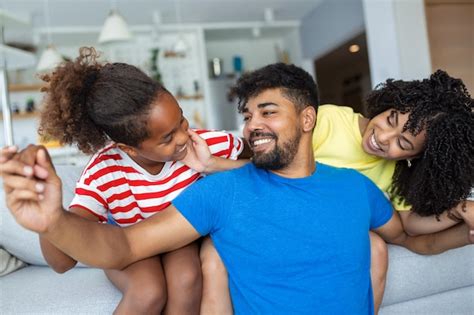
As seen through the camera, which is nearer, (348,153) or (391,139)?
(391,139)

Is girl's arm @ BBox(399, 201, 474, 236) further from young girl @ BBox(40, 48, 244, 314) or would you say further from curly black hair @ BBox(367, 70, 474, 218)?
young girl @ BBox(40, 48, 244, 314)

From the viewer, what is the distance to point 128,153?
1280 mm

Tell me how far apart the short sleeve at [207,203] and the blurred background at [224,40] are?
8.68 feet

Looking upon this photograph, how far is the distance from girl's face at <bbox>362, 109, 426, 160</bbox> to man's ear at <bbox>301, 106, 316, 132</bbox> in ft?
0.89

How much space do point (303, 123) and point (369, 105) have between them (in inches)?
18.7

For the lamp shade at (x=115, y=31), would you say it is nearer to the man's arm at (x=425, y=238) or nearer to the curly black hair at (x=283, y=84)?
the curly black hair at (x=283, y=84)

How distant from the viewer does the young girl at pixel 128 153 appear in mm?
1146

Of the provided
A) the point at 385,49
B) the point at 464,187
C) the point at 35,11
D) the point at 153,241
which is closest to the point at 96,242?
the point at 153,241

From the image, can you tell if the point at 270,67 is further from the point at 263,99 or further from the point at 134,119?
the point at 134,119

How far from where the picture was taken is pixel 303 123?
136 centimetres

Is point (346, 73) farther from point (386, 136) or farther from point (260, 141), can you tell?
point (260, 141)

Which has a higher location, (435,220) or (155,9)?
(155,9)

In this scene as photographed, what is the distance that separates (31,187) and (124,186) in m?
0.47

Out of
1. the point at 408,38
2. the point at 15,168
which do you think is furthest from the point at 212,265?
the point at 408,38
